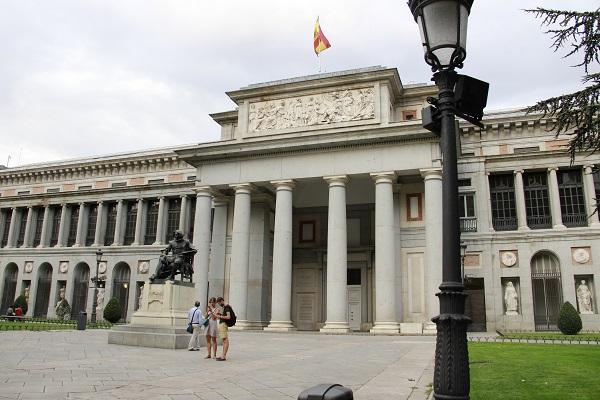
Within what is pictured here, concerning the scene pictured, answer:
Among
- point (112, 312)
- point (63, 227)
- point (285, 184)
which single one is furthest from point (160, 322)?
point (63, 227)

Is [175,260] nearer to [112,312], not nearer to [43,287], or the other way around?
[112,312]

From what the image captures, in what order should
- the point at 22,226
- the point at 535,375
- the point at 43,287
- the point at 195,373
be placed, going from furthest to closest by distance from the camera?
the point at 22,226, the point at 43,287, the point at 195,373, the point at 535,375

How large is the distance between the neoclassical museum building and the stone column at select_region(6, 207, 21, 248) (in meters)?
31.4

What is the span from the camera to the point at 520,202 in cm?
3809

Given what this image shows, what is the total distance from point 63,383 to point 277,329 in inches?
911

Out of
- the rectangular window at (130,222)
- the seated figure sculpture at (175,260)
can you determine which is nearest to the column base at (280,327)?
the seated figure sculpture at (175,260)

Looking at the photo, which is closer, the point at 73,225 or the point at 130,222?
the point at 130,222

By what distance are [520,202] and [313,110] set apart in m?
17.2

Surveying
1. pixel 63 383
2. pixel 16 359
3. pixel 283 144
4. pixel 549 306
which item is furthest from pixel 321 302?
pixel 63 383

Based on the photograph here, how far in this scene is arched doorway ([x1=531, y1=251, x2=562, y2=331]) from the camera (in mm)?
36062

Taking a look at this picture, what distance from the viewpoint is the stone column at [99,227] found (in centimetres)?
5246

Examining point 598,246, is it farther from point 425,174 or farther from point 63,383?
point 63,383

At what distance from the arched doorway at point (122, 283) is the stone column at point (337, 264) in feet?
87.5

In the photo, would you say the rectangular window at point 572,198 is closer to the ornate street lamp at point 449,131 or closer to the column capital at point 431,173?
the column capital at point 431,173
